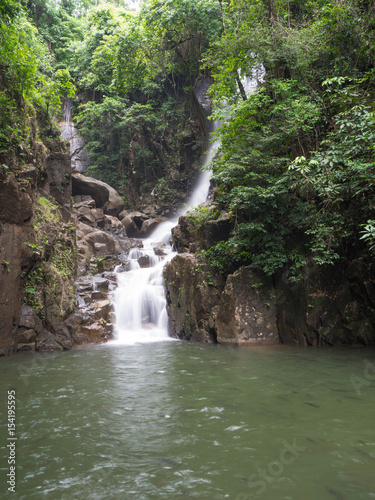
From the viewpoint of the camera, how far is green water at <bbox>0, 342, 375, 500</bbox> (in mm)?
3148

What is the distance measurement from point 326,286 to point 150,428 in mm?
7635

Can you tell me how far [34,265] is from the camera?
36.8 feet

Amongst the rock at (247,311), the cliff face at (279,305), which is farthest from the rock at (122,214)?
the rock at (247,311)

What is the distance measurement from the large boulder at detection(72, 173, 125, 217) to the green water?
46.6 ft

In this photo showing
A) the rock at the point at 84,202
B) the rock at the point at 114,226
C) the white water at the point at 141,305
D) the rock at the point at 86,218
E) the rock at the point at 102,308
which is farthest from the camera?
the rock at the point at 114,226

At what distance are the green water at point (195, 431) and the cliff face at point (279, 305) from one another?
6.86 feet

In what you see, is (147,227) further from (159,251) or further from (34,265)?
(34,265)

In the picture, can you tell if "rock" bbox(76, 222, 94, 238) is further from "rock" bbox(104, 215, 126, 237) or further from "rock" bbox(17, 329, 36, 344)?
"rock" bbox(17, 329, 36, 344)

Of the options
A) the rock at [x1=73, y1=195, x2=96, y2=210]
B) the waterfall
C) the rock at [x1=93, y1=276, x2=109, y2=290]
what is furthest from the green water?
the waterfall

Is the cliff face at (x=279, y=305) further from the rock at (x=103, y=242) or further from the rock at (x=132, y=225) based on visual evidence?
the rock at (x=132, y=225)

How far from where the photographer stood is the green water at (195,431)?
3148 millimetres

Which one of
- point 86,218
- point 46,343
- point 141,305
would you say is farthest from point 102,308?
point 86,218

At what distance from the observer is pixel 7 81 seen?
11.0 meters

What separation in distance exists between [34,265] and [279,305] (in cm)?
796
